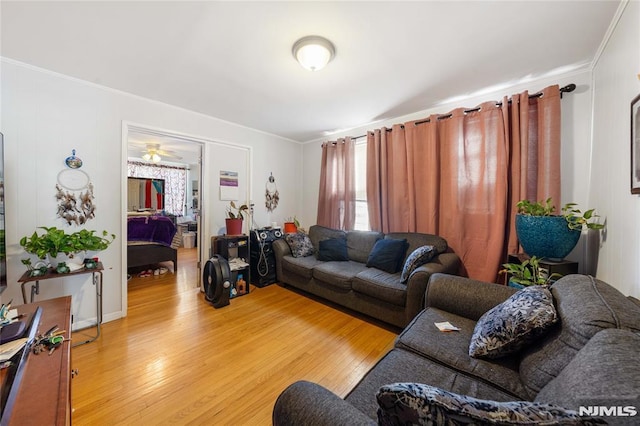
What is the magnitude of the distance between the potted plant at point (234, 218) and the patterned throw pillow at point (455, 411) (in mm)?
2988

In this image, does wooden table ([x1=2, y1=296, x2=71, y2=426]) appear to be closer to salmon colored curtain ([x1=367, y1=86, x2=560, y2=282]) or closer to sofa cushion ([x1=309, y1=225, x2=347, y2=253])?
sofa cushion ([x1=309, y1=225, x2=347, y2=253])

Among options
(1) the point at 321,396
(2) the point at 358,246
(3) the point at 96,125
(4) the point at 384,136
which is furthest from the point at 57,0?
(2) the point at 358,246

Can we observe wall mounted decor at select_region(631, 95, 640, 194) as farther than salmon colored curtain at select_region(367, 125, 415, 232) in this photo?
No

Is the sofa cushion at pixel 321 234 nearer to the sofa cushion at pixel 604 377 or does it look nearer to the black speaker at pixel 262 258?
the black speaker at pixel 262 258

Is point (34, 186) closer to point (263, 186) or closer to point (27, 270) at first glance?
point (27, 270)

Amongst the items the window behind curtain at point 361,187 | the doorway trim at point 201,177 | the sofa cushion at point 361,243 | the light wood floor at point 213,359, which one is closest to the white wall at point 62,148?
the doorway trim at point 201,177

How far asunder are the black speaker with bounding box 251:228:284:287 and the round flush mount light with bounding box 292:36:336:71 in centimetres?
237

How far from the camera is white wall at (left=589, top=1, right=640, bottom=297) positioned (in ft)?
4.20

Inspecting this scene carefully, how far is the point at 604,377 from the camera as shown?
62 centimetres

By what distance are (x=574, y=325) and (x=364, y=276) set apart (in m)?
1.66

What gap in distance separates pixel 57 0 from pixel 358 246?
10.6ft

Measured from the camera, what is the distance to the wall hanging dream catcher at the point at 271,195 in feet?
13.2

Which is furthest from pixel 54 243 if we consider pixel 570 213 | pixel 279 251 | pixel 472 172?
pixel 570 213

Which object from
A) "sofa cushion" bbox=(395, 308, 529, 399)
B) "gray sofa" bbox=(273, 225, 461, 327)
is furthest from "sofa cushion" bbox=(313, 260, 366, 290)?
"sofa cushion" bbox=(395, 308, 529, 399)
